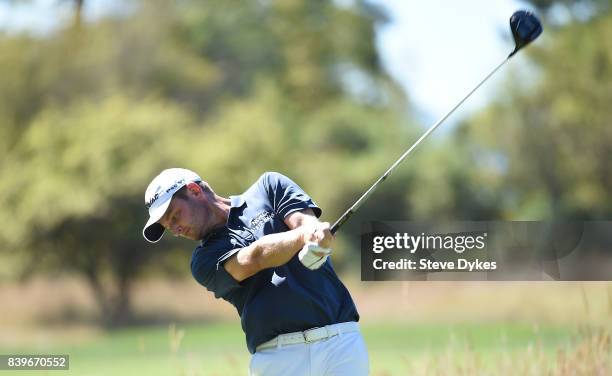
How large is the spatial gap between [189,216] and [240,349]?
11.3m

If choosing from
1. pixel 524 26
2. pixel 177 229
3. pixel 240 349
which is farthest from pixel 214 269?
pixel 240 349

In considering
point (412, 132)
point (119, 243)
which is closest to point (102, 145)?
point (119, 243)

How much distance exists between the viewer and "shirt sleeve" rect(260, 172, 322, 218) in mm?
2996

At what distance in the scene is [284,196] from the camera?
9.94 feet

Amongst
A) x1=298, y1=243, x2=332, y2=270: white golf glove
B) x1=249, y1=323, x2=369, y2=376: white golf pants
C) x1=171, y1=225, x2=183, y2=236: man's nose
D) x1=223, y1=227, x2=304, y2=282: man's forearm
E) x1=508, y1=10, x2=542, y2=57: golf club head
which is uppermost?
x1=508, y1=10, x2=542, y2=57: golf club head

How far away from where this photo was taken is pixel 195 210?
3047 millimetres

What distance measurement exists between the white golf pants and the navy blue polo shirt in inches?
2.1

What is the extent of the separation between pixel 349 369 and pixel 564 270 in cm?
656

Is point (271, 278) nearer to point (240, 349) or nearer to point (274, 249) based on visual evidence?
point (274, 249)
